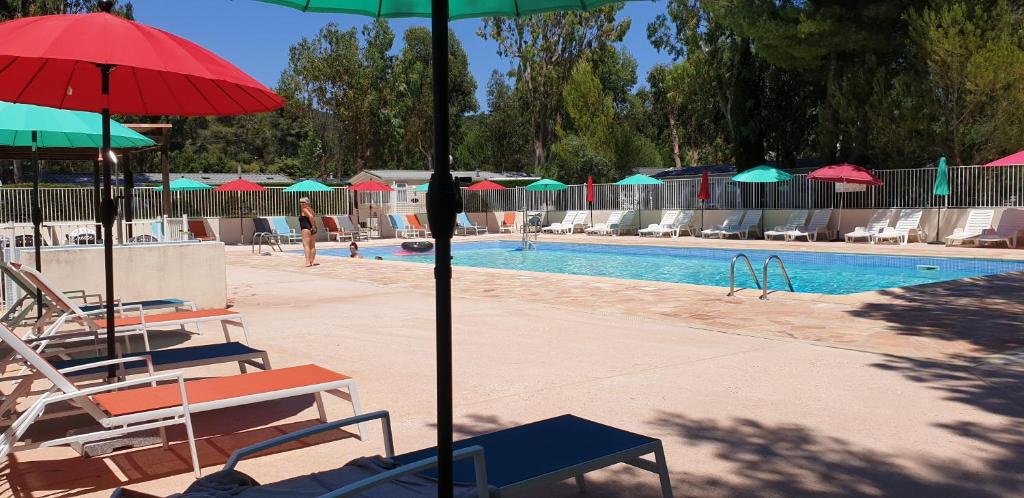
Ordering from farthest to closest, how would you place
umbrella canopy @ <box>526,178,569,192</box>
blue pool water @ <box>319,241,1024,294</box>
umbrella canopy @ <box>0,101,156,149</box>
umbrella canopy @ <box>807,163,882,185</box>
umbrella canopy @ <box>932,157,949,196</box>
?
umbrella canopy @ <box>526,178,569,192</box> → umbrella canopy @ <box>807,163,882,185</box> → umbrella canopy @ <box>932,157,949,196</box> → blue pool water @ <box>319,241,1024,294</box> → umbrella canopy @ <box>0,101,156,149</box>

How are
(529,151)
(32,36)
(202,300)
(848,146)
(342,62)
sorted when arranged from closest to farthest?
(32,36) < (202,300) < (848,146) < (342,62) < (529,151)

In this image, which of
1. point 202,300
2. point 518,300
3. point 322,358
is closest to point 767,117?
point 518,300

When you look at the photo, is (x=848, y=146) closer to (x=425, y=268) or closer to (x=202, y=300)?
(x=425, y=268)

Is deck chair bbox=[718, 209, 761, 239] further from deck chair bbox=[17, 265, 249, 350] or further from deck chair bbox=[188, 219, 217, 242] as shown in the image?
deck chair bbox=[17, 265, 249, 350]

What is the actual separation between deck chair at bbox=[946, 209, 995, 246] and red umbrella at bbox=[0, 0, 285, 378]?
19.3 metres

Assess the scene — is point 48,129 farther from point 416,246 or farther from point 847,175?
point 847,175

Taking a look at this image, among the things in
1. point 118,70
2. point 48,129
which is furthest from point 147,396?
point 48,129

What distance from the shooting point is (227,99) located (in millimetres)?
4949

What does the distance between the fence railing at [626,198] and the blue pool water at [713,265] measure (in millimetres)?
3155

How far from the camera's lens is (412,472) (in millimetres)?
2496

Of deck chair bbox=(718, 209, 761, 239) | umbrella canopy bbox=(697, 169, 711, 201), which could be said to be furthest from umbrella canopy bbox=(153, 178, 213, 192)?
deck chair bbox=(718, 209, 761, 239)

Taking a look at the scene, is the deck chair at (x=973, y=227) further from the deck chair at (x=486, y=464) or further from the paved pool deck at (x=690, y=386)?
the deck chair at (x=486, y=464)

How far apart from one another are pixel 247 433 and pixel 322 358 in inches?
81.4

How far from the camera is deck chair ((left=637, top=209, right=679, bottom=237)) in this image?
1073 inches
